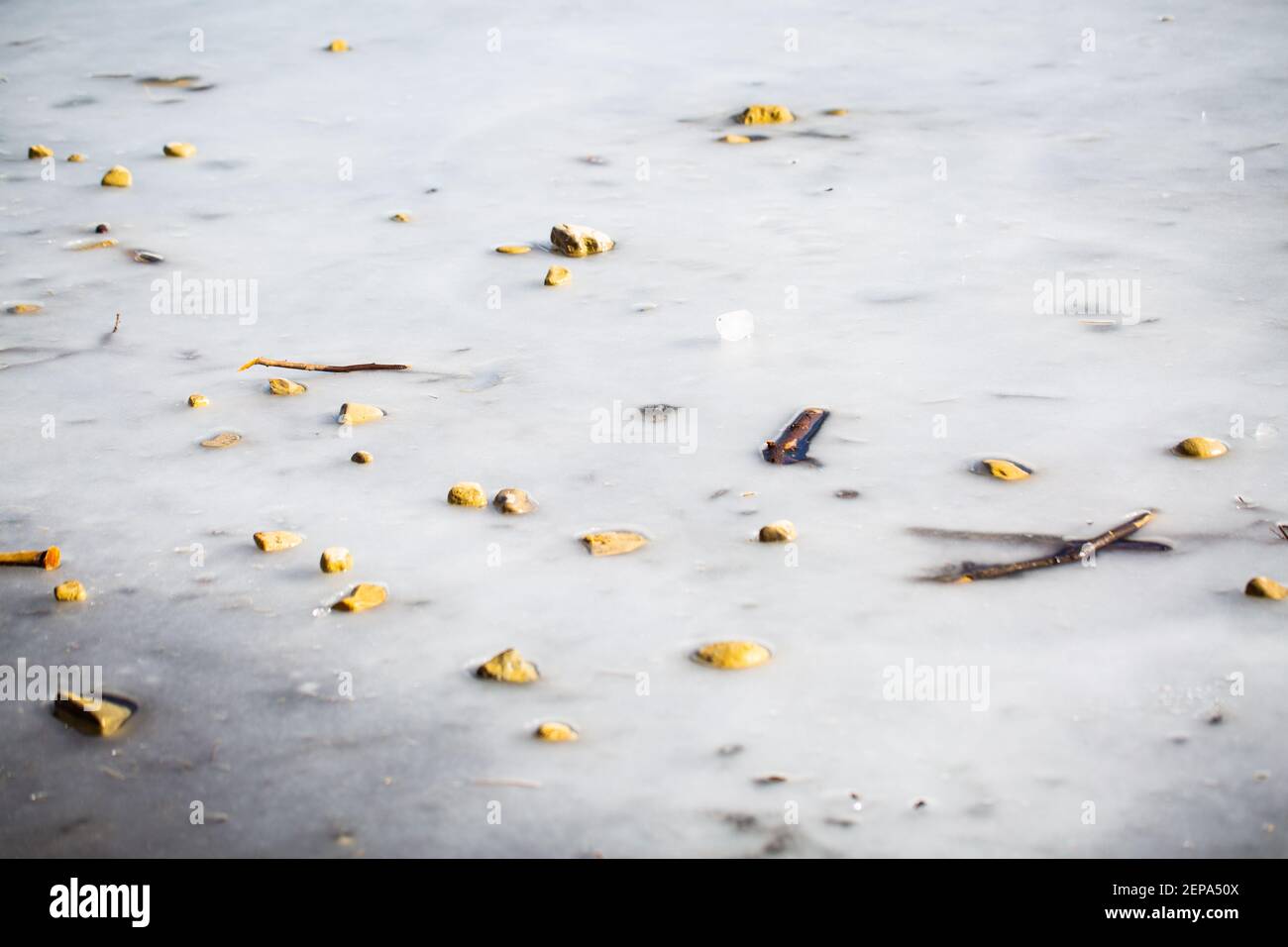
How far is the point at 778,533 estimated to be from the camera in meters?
1.61

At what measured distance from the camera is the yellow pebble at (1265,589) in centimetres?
145

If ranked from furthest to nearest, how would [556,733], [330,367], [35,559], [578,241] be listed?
[578,241], [330,367], [35,559], [556,733]

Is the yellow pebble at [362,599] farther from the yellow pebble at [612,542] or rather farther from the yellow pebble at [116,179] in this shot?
the yellow pebble at [116,179]

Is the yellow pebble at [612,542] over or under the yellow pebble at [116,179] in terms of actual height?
under

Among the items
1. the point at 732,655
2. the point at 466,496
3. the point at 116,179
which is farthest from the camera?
the point at 116,179

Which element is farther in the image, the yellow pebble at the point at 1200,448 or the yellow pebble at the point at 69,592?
the yellow pebble at the point at 1200,448

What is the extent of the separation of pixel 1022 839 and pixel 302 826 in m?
0.69

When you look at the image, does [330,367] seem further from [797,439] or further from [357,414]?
[797,439]

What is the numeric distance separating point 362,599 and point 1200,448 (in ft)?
3.95

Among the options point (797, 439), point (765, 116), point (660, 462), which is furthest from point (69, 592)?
point (765, 116)

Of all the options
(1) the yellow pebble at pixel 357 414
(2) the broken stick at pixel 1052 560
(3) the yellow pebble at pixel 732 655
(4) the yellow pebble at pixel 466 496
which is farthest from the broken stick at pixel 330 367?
(2) the broken stick at pixel 1052 560

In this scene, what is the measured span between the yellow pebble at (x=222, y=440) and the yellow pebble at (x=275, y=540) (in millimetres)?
321

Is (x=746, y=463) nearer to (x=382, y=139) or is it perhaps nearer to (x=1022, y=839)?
(x=1022, y=839)
